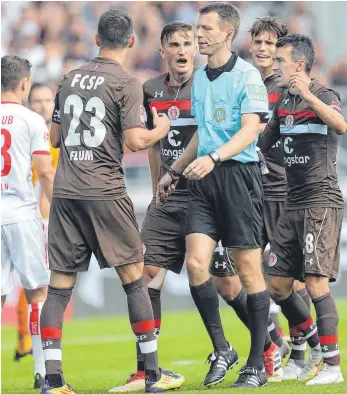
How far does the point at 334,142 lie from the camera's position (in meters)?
7.33

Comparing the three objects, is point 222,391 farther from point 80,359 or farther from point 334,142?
point 80,359

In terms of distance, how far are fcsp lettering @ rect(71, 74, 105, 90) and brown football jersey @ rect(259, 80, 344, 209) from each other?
1518 mm

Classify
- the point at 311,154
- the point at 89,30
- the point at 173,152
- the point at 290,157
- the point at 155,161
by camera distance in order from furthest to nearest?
the point at 89,30, the point at 155,161, the point at 173,152, the point at 290,157, the point at 311,154

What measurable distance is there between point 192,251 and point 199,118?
35.3 inches

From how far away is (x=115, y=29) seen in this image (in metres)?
6.68

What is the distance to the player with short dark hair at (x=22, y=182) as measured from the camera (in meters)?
7.52

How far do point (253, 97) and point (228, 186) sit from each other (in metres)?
0.60

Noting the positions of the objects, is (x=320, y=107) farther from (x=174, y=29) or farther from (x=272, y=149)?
(x=272, y=149)

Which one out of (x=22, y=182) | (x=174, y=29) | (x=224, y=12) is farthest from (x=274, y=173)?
(x=22, y=182)

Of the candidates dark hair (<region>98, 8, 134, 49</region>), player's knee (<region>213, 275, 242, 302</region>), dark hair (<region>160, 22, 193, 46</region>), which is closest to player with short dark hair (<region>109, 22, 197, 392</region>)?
dark hair (<region>160, 22, 193, 46</region>)

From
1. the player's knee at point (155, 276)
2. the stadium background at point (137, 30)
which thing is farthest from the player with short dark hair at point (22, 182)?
the stadium background at point (137, 30)

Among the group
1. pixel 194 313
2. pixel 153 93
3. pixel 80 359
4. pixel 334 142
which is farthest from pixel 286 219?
pixel 194 313

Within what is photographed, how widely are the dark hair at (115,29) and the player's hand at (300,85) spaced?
1.14 metres

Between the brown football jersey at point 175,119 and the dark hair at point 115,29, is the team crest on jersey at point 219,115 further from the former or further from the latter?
the brown football jersey at point 175,119
